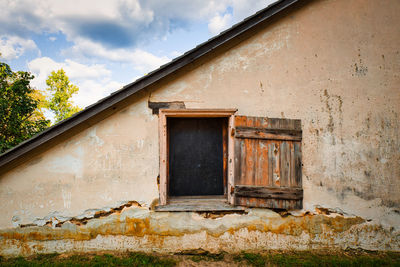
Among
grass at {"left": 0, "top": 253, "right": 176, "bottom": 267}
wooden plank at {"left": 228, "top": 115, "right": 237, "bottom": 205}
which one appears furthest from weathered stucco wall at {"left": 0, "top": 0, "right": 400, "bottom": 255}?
wooden plank at {"left": 228, "top": 115, "right": 237, "bottom": 205}

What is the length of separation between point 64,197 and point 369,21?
591cm

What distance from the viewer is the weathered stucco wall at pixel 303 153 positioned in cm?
335

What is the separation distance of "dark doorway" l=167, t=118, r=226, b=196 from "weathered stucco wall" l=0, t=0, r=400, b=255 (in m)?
0.55

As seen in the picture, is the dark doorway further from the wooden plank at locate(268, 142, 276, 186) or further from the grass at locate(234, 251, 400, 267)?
the grass at locate(234, 251, 400, 267)

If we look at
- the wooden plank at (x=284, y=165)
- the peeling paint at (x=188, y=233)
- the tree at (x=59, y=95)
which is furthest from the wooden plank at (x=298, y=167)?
the tree at (x=59, y=95)

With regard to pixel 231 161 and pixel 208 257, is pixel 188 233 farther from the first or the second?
pixel 231 161

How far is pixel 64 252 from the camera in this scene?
132 inches

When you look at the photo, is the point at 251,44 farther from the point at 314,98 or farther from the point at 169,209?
the point at 169,209

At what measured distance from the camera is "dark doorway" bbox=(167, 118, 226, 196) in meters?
3.94

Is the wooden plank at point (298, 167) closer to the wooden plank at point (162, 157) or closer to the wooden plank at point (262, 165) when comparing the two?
the wooden plank at point (262, 165)

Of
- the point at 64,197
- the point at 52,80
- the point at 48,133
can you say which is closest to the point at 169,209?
the point at 64,197

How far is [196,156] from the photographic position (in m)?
3.97

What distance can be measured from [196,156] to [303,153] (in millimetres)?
1858

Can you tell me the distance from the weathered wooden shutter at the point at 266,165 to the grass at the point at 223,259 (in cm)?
80
